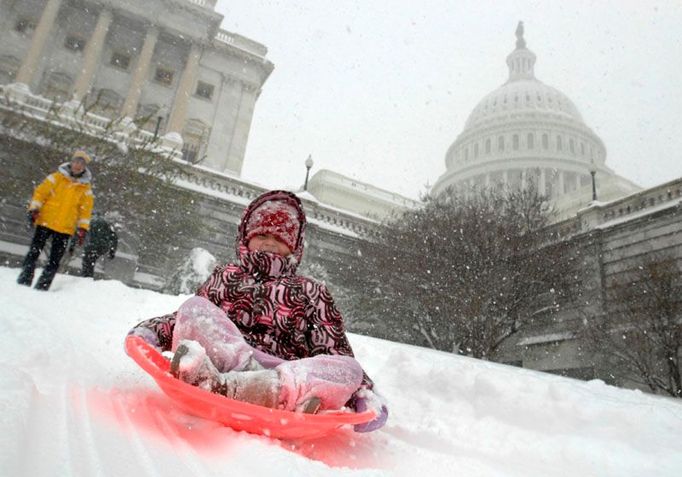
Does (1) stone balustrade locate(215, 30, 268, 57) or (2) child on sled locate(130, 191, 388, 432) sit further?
(1) stone balustrade locate(215, 30, 268, 57)

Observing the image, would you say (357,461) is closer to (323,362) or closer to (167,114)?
(323,362)

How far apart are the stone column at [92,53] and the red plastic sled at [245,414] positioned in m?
24.9

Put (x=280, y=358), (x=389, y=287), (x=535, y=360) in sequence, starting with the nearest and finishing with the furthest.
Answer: (x=280, y=358)
(x=389, y=287)
(x=535, y=360)

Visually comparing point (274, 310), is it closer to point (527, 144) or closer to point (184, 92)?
point (184, 92)

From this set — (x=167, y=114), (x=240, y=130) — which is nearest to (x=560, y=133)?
(x=240, y=130)

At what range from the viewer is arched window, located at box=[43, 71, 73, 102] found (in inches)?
894

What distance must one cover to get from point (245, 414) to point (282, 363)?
28 cm

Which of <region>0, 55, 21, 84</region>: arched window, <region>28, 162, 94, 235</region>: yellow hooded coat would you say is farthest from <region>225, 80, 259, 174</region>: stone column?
<region>28, 162, 94, 235</region>: yellow hooded coat

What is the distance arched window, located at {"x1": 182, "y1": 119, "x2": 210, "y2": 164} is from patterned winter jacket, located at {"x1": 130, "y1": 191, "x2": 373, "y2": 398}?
79.8 feet

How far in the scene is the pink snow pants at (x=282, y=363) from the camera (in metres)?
1.62

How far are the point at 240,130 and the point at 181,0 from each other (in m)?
7.59

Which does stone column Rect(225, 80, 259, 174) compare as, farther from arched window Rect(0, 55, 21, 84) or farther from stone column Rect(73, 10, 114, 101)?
arched window Rect(0, 55, 21, 84)

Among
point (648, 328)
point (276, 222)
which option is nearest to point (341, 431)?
point (276, 222)

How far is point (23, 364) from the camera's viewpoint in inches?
75.2
